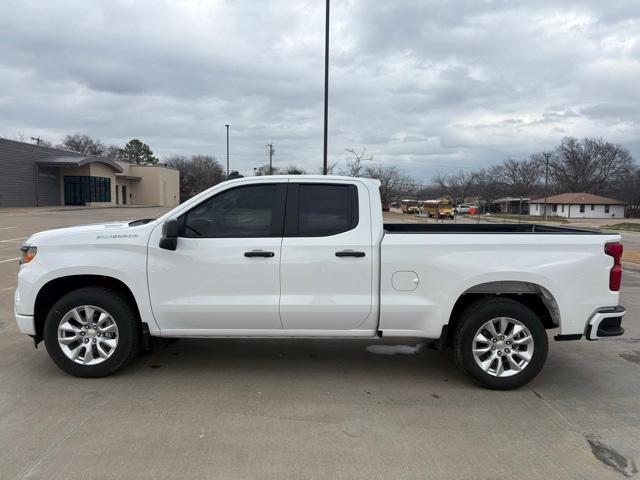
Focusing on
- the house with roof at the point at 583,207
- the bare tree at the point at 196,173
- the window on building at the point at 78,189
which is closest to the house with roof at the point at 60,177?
the window on building at the point at 78,189

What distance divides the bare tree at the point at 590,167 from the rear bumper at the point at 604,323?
111288 mm

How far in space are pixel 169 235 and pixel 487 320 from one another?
2.87 metres

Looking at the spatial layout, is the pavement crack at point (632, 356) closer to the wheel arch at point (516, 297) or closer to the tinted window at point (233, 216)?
the wheel arch at point (516, 297)

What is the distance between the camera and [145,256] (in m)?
4.66

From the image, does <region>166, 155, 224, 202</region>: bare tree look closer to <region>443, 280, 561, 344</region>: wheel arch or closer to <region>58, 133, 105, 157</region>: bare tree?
<region>58, 133, 105, 157</region>: bare tree

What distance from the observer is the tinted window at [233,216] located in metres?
4.71

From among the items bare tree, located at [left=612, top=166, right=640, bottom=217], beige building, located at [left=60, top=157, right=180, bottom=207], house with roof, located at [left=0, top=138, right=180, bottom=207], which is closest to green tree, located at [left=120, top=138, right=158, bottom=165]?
beige building, located at [left=60, top=157, right=180, bottom=207]

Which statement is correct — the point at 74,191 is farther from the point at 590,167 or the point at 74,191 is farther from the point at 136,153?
the point at 590,167

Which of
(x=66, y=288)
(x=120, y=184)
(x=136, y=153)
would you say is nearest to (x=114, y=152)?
(x=136, y=153)

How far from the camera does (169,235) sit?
4.50m

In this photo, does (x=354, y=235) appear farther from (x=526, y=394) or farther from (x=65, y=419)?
(x=65, y=419)

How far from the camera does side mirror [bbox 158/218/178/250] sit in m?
4.50

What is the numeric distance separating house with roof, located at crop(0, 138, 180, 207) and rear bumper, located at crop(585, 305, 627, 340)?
1790 inches

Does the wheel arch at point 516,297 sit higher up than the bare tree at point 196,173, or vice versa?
the bare tree at point 196,173
